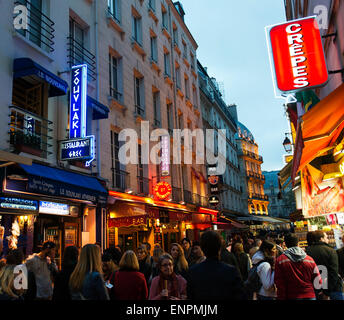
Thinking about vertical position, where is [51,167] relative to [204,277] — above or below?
above

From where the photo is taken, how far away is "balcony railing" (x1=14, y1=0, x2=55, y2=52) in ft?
28.9

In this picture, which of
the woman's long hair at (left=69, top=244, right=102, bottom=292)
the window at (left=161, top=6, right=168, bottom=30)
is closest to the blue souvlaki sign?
the woman's long hair at (left=69, top=244, right=102, bottom=292)

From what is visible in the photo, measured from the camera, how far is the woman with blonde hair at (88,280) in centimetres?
347

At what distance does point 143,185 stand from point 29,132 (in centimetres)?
667

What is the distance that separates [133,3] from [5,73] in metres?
10.4

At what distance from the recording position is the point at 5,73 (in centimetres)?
782

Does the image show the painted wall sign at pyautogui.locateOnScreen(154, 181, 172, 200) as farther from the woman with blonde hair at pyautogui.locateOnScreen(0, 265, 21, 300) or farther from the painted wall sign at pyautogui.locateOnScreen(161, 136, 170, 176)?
the woman with blonde hair at pyautogui.locateOnScreen(0, 265, 21, 300)

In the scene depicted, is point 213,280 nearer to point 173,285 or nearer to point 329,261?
point 173,285

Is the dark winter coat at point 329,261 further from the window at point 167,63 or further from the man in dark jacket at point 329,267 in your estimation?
the window at point 167,63

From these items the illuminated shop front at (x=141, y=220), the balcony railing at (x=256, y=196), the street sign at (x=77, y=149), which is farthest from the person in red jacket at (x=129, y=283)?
the balcony railing at (x=256, y=196)

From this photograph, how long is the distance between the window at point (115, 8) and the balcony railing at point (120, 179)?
23.1 feet

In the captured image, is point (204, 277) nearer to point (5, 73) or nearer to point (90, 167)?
point (5, 73)

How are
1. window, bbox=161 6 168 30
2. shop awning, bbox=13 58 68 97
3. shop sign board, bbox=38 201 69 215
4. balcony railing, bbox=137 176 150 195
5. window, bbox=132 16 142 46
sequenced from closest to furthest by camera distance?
shop awning, bbox=13 58 68 97, shop sign board, bbox=38 201 69 215, balcony railing, bbox=137 176 150 195, window, bbox=132 16 142 46, window, bbox=161 6 168 30

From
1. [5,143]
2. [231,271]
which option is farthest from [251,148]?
[231,271]
